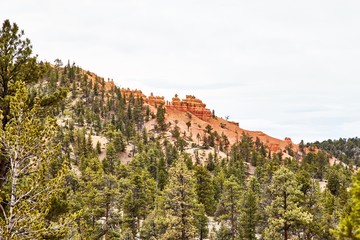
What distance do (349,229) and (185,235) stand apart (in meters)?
20.6

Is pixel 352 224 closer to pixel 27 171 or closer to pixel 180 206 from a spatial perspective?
pixel 27 171

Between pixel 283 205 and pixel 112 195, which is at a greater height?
pixel 283 205

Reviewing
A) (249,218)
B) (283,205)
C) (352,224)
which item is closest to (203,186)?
(249,218)

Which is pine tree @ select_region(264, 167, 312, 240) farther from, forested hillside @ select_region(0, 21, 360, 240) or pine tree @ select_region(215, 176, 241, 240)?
pine tree @ select_region(215, 176, 241, 240)

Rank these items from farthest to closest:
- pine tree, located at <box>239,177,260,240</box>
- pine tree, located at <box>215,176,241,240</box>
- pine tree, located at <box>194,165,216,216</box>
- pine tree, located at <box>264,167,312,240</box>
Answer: pine tree, located at <box>194,165,216,216</box>
pine tree, located at <box>215,176,241,240</box>
pine tree, located at <box>239,177,260,240</box>
pine tree, located at <box>264,167,312,240</box>

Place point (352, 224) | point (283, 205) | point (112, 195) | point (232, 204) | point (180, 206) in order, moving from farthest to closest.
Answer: point (232, 204)
point (112, 195)
point (180, 206)
point (283, 205)
point (352, 224)

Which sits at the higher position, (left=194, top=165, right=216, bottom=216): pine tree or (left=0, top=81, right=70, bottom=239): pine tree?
(left=0, top=81, right=70, bottom=239): pine tree

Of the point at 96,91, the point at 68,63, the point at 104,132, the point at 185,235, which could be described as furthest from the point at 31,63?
the point at 68,63

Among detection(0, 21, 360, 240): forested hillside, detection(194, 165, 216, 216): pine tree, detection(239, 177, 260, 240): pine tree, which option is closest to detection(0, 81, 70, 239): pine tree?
detection(0, 21, 360, 240): forested hillside

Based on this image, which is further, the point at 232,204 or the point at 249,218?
the point at 232,204

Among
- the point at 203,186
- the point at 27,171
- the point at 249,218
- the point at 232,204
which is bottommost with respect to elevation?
the point at 249,218

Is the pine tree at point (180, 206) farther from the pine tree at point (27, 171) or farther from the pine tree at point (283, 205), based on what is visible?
the pine tree at point (27, 171)

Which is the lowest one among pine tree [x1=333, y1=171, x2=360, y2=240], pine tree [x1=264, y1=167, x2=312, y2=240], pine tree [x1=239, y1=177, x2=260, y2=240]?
pine tree [x1=239, y1=177, x2=260, y2=240]

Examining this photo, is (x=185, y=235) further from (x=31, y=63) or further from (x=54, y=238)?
(x=31, y=63)
